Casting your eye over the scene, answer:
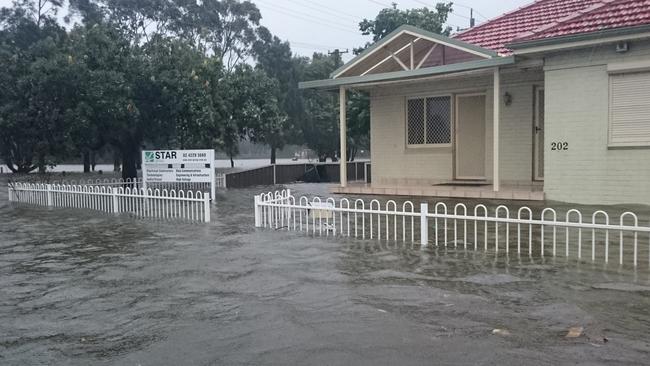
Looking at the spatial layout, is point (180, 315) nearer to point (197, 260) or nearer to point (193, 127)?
point (197, 260)

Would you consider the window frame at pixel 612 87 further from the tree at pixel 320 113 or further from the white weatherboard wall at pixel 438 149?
the tree at pixel 320 113

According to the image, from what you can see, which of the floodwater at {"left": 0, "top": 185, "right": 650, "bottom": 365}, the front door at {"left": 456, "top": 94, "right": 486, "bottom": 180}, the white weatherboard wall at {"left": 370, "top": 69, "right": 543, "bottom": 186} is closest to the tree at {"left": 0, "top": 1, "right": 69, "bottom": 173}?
the white weatherboard wall at {"left": 370, "top": 69, "right": 543, "bottom": 186}

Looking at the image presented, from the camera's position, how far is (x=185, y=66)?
20.2m

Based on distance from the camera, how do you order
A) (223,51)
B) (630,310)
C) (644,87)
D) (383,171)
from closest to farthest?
1. (630,310)
2. (644,87)
3. (383,171)
4. (223,51)

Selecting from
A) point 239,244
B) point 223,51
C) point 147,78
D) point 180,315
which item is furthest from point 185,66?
point 223,51

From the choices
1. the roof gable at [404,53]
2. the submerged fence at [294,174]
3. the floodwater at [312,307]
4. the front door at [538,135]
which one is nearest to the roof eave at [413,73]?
the roof gable at [404,53]

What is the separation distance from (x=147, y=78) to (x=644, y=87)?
1456 centimetres

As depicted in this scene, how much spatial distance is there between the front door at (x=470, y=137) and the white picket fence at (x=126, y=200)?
21.6 ft

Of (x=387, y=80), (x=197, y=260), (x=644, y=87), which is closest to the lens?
(x=197, y=260)

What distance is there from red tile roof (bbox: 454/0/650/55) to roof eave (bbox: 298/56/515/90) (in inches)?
14.9

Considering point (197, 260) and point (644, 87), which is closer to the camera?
point (197, 260)

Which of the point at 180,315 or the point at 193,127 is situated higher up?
the point at 193,127

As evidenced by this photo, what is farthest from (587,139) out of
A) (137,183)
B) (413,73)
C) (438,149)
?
(137,183)

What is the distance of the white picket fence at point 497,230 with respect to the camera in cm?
724
